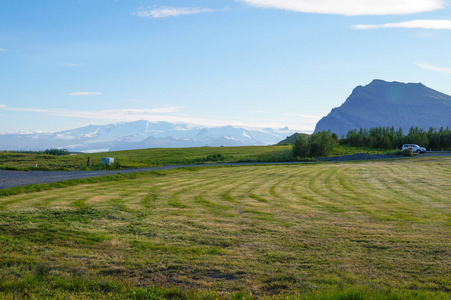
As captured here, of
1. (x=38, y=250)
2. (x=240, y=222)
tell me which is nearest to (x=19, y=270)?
(x=38, y=250)

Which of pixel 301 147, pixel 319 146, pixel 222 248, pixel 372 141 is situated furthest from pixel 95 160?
pixel 372 141

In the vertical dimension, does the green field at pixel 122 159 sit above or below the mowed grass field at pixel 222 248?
above

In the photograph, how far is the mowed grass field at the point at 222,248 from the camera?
6953 mm

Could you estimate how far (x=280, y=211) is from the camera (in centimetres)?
1500

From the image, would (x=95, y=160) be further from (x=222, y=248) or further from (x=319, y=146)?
(x=222, y=248)

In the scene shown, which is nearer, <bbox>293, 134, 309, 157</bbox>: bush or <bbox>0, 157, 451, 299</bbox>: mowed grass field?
<bbox>0, 157, 451, 299</bbox>: mowed grass field

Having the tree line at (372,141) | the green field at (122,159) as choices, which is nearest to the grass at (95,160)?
the green field at (122,159)

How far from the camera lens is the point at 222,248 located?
Result: 968cm

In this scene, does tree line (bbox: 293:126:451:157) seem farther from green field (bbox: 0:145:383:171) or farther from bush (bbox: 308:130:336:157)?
green field (bbox: 0:145:383:171)

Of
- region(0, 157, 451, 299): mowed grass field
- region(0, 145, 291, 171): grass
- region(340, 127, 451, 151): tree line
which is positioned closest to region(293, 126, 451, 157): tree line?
region(340, 127, 451, 151): tree line

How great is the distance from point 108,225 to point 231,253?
5210 millimetres

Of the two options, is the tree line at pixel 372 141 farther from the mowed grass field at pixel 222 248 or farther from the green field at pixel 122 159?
the mowed grass field at pixel 222 248

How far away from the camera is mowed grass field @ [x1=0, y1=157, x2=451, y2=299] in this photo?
6.95 meters

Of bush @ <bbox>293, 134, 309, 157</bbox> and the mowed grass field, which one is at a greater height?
bush @ <bbox>293, 134, 309, 157</bbox>
